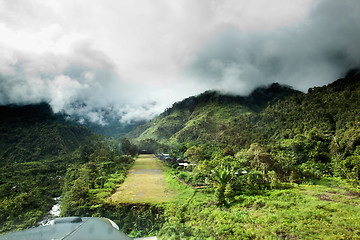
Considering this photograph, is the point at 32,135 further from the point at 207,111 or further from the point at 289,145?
the point at 207,111

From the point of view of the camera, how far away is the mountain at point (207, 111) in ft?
261

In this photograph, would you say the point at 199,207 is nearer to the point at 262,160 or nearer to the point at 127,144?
the point at 262,160

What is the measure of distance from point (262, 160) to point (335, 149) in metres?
18.1

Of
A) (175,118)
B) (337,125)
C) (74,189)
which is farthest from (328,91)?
(175,118)

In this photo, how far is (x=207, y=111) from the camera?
103 metres

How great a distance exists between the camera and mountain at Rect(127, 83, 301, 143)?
79562 mm

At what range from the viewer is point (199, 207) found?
38.3 feet

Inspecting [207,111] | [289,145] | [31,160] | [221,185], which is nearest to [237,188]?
[221,185]

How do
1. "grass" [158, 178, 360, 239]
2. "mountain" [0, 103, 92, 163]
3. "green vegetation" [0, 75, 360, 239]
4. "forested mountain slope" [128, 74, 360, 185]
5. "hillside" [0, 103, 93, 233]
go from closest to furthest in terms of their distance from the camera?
"grass" [158, 178, 360, 239], "green vegetation" [0, 75, 360, 239], "hillside" [0, 103, 93, 233], "forested mountain slope" [128, 74, 360, 185], "mountain" [0, 103, 92, 163]

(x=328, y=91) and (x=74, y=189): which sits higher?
(x=328, y=91)

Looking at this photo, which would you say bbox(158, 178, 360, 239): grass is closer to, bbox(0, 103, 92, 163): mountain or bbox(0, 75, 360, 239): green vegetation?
bbox(0, 75, 360, 239): green vegetation

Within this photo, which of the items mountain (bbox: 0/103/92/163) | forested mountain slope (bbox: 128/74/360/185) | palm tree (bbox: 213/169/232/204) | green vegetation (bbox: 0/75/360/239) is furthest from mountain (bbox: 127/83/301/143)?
palm tree (bbox: 213/169/232/204)

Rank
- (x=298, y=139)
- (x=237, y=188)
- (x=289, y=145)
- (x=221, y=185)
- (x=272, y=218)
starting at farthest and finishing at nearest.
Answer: (x=298, y=139) < (x=289, y=145) < (x=237, y=188) < (x=221, y=185) < (x=272, y=218)

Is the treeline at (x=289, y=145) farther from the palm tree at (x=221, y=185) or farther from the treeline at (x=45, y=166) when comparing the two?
the treeline at (x=45, y=166)
